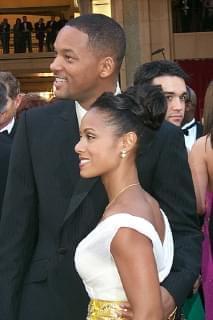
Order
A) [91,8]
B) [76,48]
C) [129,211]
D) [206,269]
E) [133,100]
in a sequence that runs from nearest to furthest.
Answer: [129,211]
[133,100]
[76,48]
[206,269]
[91,8]

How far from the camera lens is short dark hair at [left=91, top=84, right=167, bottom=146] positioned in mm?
2793

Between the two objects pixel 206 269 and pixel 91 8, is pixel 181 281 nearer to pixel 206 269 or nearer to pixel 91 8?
pixel 206 269

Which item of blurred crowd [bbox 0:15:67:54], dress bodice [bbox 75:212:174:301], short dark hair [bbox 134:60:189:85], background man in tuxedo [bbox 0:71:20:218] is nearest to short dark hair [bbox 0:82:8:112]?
background man in tuxedo [bbox 0:71:20:218]

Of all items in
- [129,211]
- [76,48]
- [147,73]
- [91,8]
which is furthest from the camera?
[91,8]

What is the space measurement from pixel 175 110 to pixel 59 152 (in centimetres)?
163

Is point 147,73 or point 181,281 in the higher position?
point 147,73

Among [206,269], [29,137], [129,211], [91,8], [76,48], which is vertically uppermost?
[91,8]

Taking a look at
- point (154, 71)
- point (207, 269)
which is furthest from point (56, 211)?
point (154, 71)

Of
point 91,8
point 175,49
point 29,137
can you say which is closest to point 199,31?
point 175,49

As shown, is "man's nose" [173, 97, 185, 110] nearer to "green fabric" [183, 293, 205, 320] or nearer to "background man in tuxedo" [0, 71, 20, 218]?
"background man in tuxedo" [0, 71, 20, 218]

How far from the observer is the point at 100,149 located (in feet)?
9.04

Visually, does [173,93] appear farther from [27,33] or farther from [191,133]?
[27,33]

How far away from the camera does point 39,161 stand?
3.17 metres

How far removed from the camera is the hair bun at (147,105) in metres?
2.85
